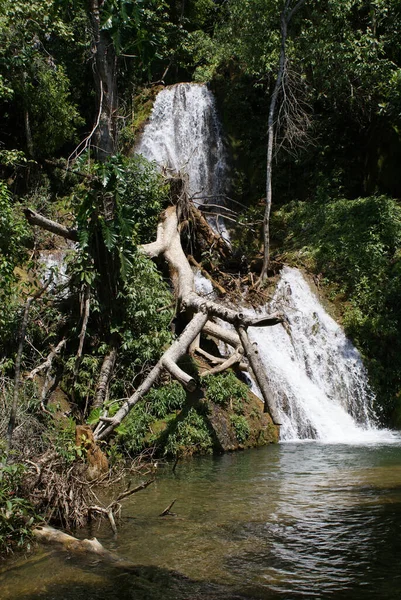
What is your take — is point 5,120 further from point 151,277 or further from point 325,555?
point 325,555

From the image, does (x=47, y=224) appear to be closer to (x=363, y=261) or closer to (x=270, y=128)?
(x=270, y=128)

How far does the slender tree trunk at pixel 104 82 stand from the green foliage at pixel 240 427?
5671 millimetres

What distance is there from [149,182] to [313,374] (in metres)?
6.43

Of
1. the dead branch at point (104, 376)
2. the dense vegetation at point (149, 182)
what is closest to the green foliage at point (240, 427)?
the dense vegetation at point (149, 182)

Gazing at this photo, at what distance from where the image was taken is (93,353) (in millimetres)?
11266

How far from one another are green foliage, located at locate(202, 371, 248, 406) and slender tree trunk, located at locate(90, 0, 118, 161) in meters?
4.89

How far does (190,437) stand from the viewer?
1066cm

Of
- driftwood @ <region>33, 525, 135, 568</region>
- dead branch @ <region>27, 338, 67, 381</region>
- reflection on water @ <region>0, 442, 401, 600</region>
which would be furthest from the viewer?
dead branch @ <region>27, 338, 67, 381</region>

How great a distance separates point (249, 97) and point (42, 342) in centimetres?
1509

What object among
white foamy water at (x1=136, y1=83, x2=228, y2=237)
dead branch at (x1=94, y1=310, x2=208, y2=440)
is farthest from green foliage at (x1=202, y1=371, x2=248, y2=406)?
white foamy water at (x1=136, y1=83, x2=228, y2=237)

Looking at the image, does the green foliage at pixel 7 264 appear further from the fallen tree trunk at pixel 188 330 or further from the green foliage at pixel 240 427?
the green foliage at pixel 240 427

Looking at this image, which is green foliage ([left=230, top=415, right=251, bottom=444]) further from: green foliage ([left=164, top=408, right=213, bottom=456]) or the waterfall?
the waterfall

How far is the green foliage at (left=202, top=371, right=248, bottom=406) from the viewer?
1161 centimetres

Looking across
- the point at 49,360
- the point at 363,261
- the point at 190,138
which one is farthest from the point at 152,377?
the point at 190,138
